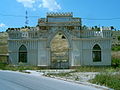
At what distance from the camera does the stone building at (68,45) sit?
114 feet

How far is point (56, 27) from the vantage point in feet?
115

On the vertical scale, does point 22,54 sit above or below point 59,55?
above

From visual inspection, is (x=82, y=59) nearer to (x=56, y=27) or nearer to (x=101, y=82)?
(x=56, y=27)

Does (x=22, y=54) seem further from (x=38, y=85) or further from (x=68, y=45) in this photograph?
(x=38, y=85)

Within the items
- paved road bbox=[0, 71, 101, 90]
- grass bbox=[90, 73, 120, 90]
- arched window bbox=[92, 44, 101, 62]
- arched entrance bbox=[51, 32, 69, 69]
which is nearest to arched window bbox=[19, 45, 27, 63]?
arched entrance bbox=[51, 32, 69, 69]

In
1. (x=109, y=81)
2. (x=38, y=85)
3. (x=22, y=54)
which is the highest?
(x=22, y=54)

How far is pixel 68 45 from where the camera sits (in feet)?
114

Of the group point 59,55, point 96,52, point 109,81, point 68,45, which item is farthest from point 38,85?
point 59,55

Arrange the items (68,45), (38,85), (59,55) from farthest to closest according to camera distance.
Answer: (59,55), (68,45), (38,85)

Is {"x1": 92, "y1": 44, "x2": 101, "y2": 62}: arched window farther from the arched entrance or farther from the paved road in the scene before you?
the paved road

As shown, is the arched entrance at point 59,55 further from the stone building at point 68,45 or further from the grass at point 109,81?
the grass at point 109,81

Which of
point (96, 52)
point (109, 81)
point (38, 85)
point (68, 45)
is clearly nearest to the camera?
point (109, 81)

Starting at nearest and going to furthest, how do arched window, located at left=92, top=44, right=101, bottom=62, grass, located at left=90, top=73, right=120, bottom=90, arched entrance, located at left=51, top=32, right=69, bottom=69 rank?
grass, located at left=90, top=73, right=120, bottom=90 → arched window, located at left=92, top=44, right=101, bottom=62 → arched entrance, located at left=51, top=32, right=69, bottom=69

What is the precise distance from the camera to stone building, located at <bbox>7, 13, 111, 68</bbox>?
114 feet
